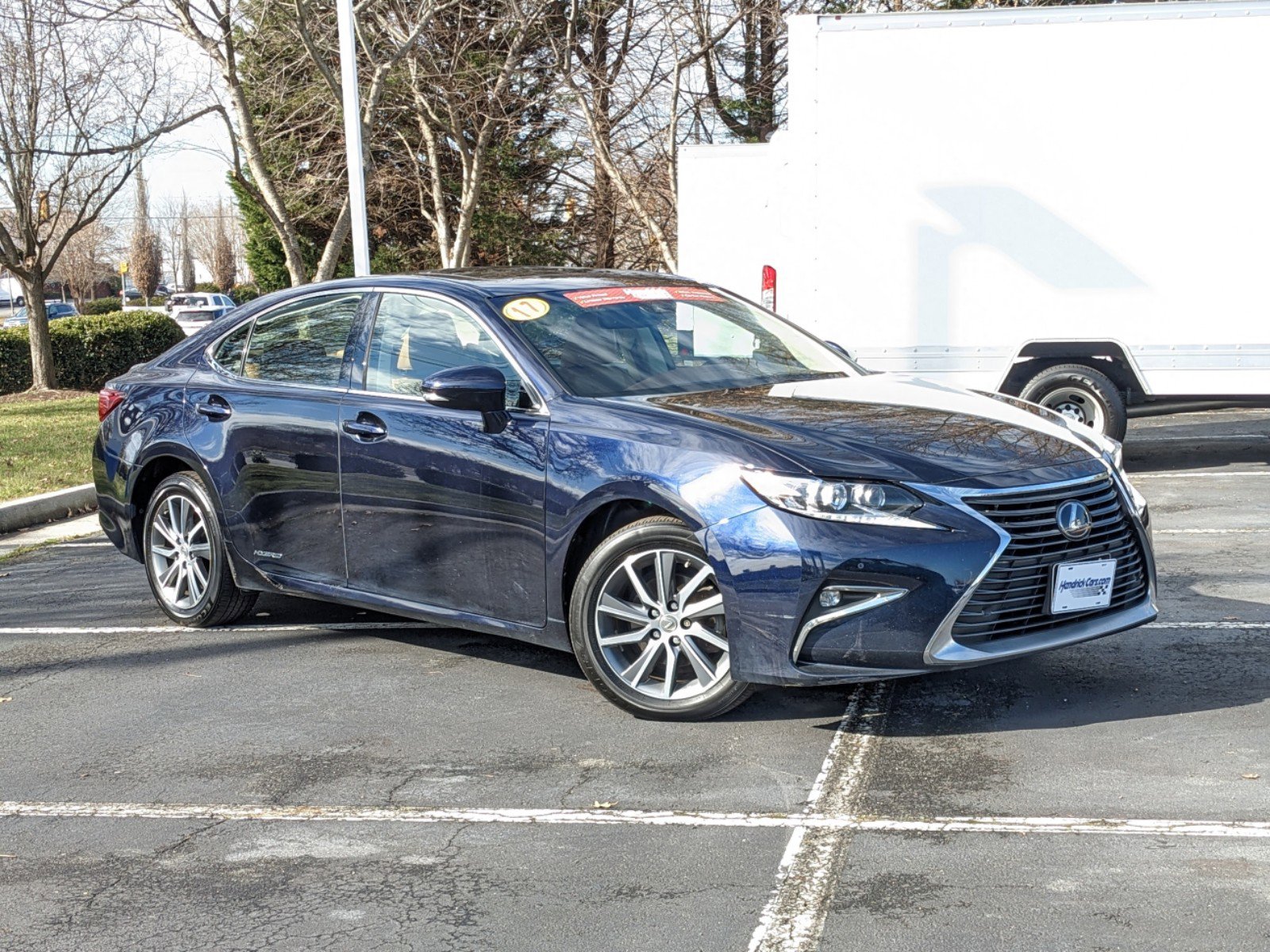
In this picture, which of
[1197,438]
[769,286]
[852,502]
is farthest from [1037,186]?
[852,502]

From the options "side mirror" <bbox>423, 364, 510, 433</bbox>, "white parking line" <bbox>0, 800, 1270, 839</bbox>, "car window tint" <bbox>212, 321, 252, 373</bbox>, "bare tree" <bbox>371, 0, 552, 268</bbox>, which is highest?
"bare tree" <bbox>371, 0, 552, 268</bbox>

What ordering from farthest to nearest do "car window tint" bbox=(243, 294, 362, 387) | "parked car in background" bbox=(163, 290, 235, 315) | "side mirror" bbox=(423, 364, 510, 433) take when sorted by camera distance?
"parked car in background" bbox=(163, 290, 235, 315), "car window tint" bbox=(243, 294, 362, 387), "side mirror" bbox=(423, 364, 510, 433)

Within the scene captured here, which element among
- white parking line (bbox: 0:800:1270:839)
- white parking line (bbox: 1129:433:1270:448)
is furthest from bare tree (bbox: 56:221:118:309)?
white parking line (bbox: 0:800:1270:839)

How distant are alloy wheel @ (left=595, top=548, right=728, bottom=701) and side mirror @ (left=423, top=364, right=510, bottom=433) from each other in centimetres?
80

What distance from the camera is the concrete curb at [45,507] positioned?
10344 millimetres

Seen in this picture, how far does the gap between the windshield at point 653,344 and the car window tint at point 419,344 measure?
0.52 feet

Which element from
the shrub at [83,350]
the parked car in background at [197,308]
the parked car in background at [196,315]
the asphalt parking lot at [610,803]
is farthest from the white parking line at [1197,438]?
the parked car in background at [196,315]

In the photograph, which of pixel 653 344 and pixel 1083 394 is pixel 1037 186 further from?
pixel 653 344

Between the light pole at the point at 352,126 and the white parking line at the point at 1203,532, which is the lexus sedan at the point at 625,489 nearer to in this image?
the white parking line at the point at 1203,532

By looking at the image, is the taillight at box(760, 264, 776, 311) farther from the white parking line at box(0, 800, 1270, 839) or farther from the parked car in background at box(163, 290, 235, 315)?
the parked car in background at box(163, 290, 235, 315)

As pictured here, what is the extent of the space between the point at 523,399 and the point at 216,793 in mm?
1776

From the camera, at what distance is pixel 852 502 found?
4.64 metres

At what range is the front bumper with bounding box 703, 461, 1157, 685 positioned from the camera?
459 centimetres

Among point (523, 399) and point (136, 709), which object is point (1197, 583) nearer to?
point (523, 399)
